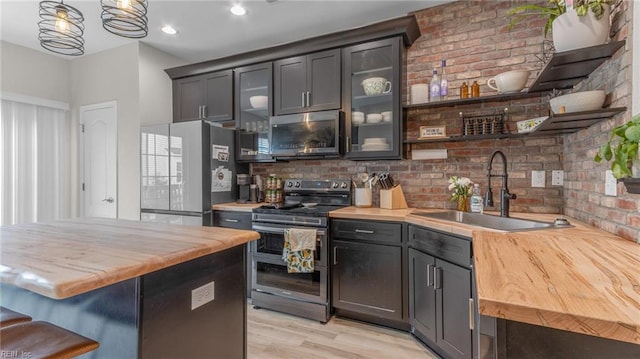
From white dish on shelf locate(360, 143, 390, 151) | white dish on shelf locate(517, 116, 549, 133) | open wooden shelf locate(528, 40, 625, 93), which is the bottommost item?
white dish on shelf locate(360, 143, 390, 151)

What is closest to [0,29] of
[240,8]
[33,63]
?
[33,63]

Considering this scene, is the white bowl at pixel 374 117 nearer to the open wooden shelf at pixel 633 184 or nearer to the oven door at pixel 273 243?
the oven door at pixel 273 243

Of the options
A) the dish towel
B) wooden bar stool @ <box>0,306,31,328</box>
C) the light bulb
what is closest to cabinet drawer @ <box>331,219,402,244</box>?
the dish towel

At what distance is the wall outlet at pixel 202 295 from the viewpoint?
128 cm

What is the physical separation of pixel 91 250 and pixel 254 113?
2378 mm

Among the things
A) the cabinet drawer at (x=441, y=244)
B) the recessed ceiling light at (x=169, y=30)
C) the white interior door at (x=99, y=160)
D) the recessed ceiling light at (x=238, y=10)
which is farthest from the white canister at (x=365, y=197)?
the white interior door at (x=99, y=160)

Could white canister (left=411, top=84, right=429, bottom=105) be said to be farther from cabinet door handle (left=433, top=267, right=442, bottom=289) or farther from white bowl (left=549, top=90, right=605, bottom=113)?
cabinet door handle (left=433, top=267, right=442, bottom=289)

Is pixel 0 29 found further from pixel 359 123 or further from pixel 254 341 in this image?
pixel 254 341

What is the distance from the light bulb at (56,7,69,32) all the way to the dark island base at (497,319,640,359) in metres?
2.51

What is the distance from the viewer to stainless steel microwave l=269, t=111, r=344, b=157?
2.80 m

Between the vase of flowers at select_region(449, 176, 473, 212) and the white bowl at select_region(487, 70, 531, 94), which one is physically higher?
the white bowl at select_region(487, 70, 531, 94)

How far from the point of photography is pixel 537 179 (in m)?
2.38

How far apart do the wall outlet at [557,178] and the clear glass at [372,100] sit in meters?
1.25

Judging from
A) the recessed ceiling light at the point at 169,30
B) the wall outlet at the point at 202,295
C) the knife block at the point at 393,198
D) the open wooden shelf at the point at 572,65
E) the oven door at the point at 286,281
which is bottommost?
the oven door at the point at 286,281
